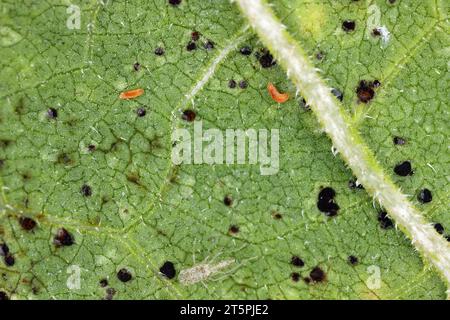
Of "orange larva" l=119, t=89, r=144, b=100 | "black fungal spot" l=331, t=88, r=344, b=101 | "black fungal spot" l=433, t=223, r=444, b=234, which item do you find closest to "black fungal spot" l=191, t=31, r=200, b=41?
"orange larva" l=119, t=89, r=144, b=100

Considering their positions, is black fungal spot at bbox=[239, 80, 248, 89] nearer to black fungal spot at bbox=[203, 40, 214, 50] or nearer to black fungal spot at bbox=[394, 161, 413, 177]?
black fungal spot at bbox=[203, 40, 214, 50]

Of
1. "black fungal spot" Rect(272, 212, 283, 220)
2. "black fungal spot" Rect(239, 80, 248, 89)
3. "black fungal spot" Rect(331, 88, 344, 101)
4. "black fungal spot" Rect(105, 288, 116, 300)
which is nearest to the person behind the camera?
"black fungal spot" Rect(331, 88, 344, 101)

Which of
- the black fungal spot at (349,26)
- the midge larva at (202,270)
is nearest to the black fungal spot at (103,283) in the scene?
the midge larva at (202,270)

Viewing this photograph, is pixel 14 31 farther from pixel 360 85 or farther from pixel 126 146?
pixel 360 85

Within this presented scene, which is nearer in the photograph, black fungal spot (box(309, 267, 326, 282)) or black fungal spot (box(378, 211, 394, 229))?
black fungal spot (box(378, 211, 394, 229))

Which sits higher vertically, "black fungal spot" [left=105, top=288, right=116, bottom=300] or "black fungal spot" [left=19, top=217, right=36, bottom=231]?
"black fungal spot" [left=19, top=217, right=36, bottom=231]

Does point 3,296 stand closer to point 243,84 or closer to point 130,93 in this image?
point 130,93

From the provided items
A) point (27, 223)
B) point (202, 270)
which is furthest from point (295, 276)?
point (27, 223)

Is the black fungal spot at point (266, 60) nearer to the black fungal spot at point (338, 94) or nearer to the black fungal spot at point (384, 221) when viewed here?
the black fungal spot at point (338, 94)

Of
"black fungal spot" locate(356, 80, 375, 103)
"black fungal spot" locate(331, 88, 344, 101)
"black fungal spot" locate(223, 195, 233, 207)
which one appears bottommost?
"black fungal spot" locate(223, 195, 233, 207)
